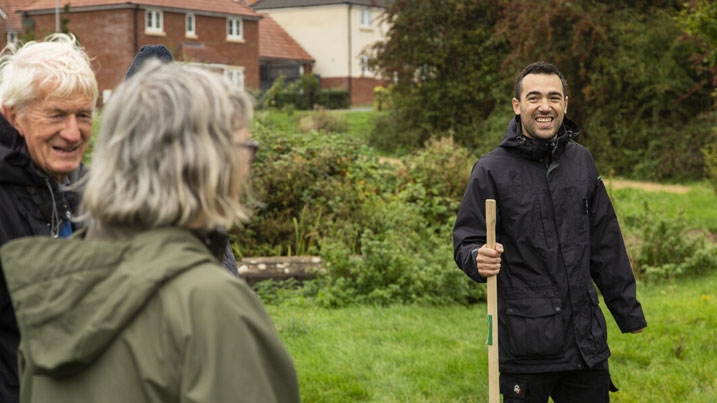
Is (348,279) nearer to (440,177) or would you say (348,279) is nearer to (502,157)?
(440,177)

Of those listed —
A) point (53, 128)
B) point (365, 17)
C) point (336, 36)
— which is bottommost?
point (53, 128)

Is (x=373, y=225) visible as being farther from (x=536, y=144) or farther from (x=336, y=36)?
(x=336, y=36)

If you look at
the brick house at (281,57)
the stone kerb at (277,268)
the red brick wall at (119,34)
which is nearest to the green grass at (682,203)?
the stone kerb at (277,268)

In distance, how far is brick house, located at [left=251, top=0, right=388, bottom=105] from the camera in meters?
56.7

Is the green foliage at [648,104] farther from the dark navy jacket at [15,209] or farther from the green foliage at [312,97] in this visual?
the green foliage at [312,97]

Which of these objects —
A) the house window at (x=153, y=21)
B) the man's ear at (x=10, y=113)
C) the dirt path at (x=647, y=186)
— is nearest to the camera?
the man's ear at (x=10, y=113)

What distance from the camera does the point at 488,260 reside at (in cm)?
434

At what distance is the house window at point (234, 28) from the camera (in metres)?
48.8

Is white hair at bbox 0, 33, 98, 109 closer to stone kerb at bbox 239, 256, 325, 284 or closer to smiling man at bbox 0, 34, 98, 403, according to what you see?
smiling man at bbox 0, 34, 98, 403

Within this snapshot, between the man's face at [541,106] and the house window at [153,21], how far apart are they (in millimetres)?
40907

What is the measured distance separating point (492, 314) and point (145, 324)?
8.38ft

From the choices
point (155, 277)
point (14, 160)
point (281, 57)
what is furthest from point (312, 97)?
point (155, 277)

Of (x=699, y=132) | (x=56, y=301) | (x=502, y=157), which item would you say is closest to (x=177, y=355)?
(x=56, y=301)

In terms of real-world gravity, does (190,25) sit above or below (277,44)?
above
